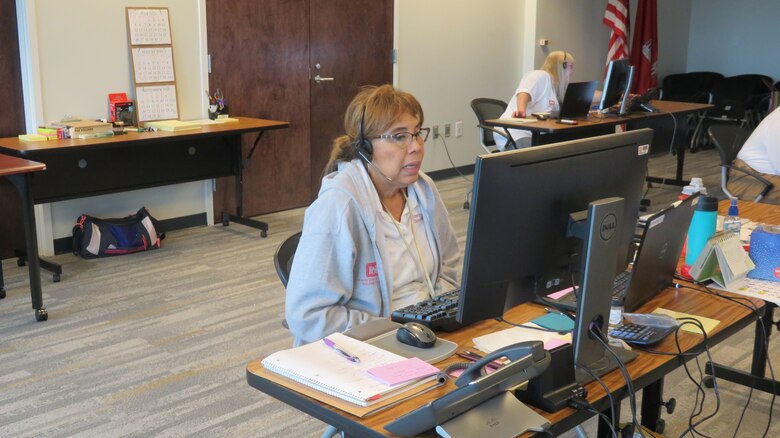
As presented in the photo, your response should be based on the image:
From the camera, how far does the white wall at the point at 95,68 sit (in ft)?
15.5

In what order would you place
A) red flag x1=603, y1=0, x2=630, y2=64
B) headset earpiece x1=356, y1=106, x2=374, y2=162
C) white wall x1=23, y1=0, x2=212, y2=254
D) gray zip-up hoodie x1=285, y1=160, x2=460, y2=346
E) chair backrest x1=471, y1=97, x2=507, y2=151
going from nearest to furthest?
gray zip-up hoodie x1=285, y1=160, x2=460, y2=346, headset earpiece x1=356, y1=106, x2=374, y2=162, white wall x1=23, y1=0, x2=212, y2=254, chair backrest x1=471, y1=97, x2=507, y2=151, red flag x1=603, y1=0, x2=630, y2=64

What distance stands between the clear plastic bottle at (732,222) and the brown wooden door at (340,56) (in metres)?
3.97

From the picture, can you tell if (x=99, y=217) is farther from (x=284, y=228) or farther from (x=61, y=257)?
(x=284, y=228)

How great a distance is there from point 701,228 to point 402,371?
1274 millimetres

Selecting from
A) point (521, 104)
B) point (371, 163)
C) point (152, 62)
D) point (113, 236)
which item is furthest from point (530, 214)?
point (521, 104)

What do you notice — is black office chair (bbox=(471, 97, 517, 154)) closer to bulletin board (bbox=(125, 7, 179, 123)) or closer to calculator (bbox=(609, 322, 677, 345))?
bulletin board (bbox=(125, 7, 179, 123))

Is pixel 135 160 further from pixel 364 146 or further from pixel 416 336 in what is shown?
pixel 416 336

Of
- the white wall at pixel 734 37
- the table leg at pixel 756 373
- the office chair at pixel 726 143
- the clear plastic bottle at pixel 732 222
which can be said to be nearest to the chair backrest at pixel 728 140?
the office chair at pixel 726 143

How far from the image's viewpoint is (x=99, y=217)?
5.19 m

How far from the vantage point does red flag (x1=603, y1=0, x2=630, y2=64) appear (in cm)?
894

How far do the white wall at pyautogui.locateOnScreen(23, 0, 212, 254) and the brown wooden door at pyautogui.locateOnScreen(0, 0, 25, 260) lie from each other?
105 millimetres

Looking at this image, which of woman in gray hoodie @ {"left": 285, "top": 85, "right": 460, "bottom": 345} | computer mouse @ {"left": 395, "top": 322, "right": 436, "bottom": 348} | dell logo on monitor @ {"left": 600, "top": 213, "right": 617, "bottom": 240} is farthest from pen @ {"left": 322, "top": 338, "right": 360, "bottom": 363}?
dell logo on monitor @ {"left": 600, "top": 213, "right": 617, "bottom": 240}

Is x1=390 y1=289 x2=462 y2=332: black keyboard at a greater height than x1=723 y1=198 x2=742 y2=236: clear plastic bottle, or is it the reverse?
x1=723 y1=198 x2=742 y2=236: clear plastic bottle

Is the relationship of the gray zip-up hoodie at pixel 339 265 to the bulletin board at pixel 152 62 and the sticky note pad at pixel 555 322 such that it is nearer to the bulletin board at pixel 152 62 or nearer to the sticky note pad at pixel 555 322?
the sticky note pad at pixel 555 322
